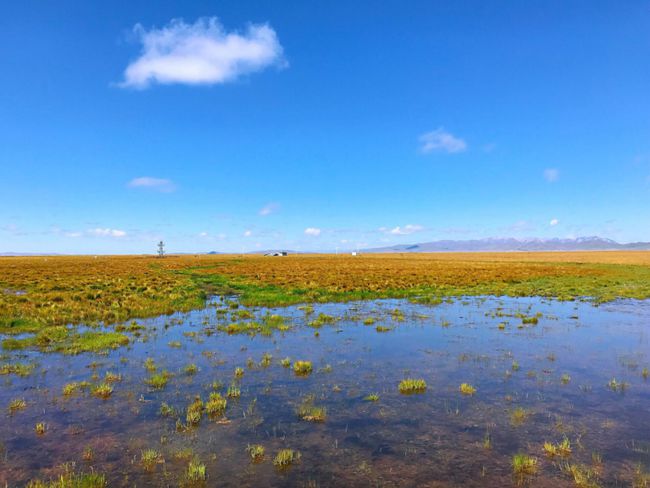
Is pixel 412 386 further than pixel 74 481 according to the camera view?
Yes

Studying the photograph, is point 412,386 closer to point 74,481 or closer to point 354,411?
point 354,411

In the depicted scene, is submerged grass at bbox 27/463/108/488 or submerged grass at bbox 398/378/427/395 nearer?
submerged grass at bbox 27/463/108/488

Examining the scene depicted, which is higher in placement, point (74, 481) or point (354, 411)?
point (74, 481)

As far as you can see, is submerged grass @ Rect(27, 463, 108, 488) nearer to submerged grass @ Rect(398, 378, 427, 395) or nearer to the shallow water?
the shallow water

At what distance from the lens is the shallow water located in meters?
8.02

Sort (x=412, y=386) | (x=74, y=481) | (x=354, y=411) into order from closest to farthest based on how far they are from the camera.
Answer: (x=74, y=481) < (x=354, y=411) < (x=412, y=386)

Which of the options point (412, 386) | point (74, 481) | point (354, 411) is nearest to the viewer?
point (74, 481)

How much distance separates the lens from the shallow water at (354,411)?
802cm

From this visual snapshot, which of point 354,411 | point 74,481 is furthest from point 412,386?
point 74,481

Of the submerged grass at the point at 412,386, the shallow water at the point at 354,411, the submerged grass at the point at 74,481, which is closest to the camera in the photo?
the submerged grass at the point at 74,481

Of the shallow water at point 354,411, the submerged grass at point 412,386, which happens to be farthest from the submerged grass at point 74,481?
the submerged grass at point 412,386

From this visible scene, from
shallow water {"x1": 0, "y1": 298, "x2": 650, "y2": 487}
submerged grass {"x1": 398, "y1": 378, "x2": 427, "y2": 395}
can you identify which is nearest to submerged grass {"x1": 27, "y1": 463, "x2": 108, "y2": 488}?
shallow water {"x1": 0, "y1": 298, "x2": 650, "y2": 487}

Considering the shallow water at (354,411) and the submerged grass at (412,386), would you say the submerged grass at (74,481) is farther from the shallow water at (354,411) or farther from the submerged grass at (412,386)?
the submerged grass at (412,386)

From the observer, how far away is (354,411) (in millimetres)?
10961
